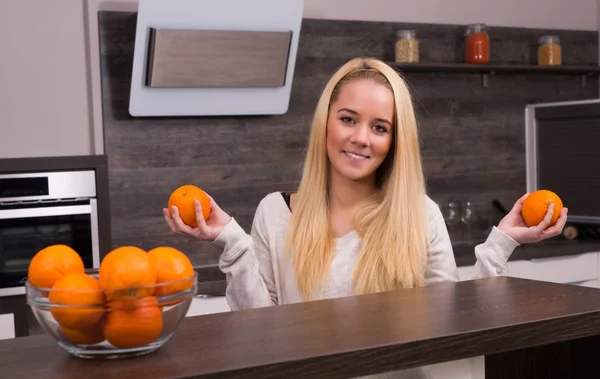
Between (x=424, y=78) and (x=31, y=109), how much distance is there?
1956 mm

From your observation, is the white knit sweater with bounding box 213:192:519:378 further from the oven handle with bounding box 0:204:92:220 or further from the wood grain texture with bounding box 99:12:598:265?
the wood grain texture with bounding box 99:12:598:265

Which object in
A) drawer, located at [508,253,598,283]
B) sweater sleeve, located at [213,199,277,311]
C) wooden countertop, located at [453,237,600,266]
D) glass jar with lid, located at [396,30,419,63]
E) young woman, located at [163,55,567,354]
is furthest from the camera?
glass jar with lid, located at [396,30,419,63]

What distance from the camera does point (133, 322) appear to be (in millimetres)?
1122

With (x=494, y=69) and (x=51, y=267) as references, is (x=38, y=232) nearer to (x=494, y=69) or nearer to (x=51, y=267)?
(x=51, y=267)

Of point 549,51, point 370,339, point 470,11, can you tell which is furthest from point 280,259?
point 549,51

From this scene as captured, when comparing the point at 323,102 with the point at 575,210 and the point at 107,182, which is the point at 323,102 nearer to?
the point at 107,182

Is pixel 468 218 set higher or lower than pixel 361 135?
lower

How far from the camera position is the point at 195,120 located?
378 cm

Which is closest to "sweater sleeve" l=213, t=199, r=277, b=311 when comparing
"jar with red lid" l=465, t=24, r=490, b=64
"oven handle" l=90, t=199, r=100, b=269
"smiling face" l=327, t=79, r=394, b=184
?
"smiling face" l=327, t=79, r=394, b=184

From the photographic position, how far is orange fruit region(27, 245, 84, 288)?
3.89ft

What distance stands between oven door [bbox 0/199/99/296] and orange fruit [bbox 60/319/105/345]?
7.20ft

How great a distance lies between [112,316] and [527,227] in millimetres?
1025

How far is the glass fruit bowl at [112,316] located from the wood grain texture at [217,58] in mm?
2354

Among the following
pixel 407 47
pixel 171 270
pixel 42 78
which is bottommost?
pixel 171 270
